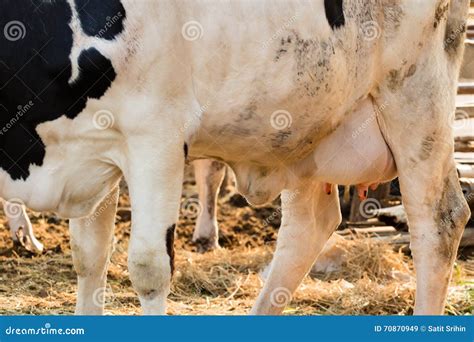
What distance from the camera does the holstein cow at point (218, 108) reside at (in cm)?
473

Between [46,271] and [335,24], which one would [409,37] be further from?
[46,271]

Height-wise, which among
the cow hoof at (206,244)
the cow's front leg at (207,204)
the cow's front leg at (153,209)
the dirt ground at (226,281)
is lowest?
the cow's front leg at (153,209)

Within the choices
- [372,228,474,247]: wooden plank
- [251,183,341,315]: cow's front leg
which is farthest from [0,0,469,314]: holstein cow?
[372,228,474,247]: wooden plank

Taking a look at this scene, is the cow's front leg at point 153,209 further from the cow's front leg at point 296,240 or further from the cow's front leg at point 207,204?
the cow's front leg at point 207,204

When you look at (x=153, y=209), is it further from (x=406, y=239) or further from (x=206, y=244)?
(x=206, y=244)

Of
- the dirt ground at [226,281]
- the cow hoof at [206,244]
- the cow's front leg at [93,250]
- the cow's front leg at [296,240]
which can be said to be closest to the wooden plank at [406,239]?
the dirt ground at [226,281]

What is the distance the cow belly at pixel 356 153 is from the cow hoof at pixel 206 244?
110 inches

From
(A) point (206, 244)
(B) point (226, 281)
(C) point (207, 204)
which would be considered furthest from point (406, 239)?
(C) point (207, 204)

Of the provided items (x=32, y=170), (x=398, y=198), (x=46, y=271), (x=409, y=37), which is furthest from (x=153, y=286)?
(x=398, y=198)

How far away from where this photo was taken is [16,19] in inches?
187

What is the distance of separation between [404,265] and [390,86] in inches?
86.7

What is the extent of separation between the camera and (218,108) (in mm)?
4949
